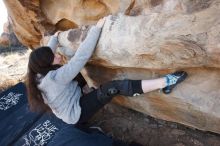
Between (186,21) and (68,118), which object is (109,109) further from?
(186,21)

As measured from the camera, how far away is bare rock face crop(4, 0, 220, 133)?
3.05 metres

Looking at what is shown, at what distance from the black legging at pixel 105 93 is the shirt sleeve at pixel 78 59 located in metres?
0.39

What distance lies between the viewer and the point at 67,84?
3.96 meters

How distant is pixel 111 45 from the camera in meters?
3.72

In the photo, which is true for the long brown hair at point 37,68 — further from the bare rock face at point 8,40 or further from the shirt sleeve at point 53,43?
the bare rock face at point 8,40

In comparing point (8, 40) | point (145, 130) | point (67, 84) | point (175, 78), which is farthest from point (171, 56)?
point (8, 40)

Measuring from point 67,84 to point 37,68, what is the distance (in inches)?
15.9

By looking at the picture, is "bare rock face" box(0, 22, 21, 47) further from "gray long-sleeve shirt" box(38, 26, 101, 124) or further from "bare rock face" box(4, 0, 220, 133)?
"gray long-sleeve shirt" box(38, 26, 101, 124)

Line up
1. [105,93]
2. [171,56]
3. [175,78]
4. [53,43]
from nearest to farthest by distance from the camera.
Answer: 1. [171,56]
2. [175,78]
3. [105,93]
4. [53,43]

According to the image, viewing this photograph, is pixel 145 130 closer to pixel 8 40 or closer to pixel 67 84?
pixel 67 84

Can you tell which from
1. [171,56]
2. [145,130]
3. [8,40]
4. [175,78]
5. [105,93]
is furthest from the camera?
[8,40]

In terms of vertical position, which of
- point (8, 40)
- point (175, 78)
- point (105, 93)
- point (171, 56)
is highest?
point (171, 56)

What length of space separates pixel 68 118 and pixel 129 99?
76cm

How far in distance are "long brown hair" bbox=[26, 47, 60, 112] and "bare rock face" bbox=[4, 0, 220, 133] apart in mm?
536
